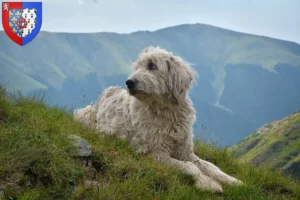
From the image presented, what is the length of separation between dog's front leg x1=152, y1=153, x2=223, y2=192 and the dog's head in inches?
51.0

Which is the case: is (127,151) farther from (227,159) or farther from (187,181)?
(227,159)

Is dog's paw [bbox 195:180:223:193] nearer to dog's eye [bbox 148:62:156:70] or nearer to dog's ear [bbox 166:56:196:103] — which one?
dog's ear [bbox 166:56:196:103]

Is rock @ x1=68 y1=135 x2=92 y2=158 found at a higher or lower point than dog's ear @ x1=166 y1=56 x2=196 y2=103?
lower

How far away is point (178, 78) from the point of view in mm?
9469

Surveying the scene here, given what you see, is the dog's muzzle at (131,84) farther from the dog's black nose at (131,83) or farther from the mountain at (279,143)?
the mountain at (279,143)

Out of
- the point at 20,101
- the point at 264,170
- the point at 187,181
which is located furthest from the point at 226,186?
the point at 20,101

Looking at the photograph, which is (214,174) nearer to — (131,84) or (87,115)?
(131,84)

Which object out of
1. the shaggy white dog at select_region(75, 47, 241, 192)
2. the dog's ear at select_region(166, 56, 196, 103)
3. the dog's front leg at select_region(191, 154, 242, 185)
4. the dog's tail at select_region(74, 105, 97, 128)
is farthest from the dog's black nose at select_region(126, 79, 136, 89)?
the dog's tail at select_region(74, 105, 97, 128)

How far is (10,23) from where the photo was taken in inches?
527

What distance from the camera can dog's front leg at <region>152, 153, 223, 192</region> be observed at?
27.2 ft

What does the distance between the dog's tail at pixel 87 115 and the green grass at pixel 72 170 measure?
6.10ft

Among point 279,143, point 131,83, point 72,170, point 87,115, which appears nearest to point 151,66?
point 131,83

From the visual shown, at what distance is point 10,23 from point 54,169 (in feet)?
26.1

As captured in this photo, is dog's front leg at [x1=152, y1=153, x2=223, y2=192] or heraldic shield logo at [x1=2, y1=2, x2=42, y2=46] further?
heraldic shield logo at [x1=2, y1=2, x2=42, y2=46]
